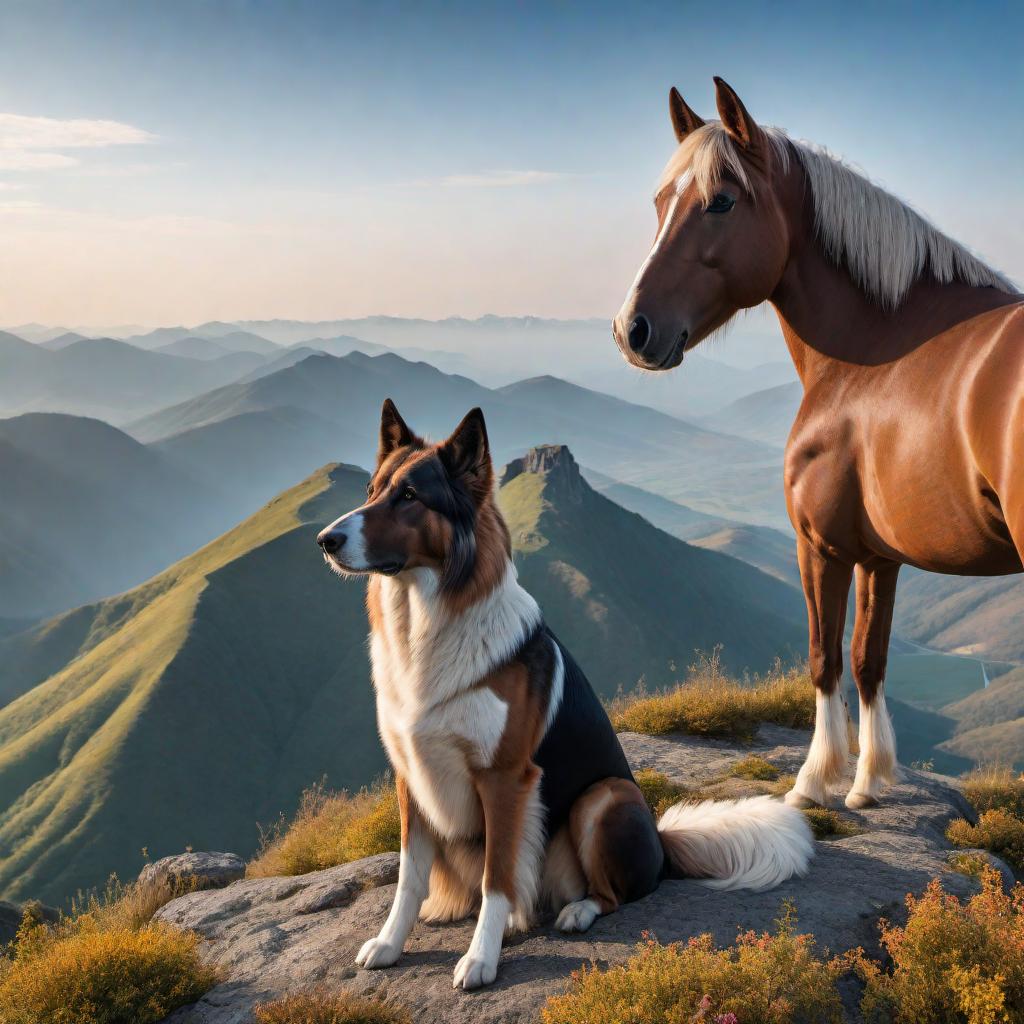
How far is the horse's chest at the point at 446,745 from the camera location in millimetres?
4078

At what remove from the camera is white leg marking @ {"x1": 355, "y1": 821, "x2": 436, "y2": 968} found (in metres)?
4.42

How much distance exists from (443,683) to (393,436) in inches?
46.9

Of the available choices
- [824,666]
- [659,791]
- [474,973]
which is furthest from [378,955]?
[824,666]

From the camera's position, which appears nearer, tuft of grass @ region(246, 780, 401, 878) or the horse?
the horse

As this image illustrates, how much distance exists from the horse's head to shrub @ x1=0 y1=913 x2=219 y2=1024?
3993 millimetres

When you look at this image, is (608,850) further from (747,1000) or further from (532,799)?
(747,1000)

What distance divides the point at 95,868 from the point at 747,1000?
231 ft

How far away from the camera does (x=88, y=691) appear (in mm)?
83062

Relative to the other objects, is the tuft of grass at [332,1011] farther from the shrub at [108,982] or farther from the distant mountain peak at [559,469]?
the distant mountain peak at [559,469]

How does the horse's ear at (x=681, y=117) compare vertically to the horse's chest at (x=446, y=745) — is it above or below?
above

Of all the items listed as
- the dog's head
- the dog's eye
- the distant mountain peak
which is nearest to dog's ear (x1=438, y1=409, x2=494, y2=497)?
the dog's head

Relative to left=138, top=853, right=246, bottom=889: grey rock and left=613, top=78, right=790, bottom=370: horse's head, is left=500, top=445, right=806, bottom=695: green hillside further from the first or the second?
left=613, top=78, right=790, bottom=370: horse's head

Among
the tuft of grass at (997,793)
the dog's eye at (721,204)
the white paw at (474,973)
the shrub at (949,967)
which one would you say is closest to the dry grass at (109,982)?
the white paw at (474,973)

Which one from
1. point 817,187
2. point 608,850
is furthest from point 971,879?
point 817,187
